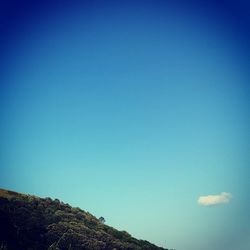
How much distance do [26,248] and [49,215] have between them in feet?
68.2

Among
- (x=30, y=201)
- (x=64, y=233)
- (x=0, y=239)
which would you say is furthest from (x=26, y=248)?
(x=30, y=201)

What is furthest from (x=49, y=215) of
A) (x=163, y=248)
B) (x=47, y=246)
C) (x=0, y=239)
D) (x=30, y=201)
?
(x=163, y=248)

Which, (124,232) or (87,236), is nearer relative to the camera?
(87,236)

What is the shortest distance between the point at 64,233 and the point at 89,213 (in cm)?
2999

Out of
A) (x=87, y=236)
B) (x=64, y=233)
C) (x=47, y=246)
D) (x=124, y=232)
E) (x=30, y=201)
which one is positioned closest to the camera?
(x=47, y=246)

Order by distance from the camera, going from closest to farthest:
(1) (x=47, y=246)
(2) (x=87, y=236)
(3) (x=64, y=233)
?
1. (1) (x=47, y=246)
2. (3) (x=64, y=233)
3. (2) (x=87, y=236)

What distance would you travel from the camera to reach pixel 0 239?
71188mm

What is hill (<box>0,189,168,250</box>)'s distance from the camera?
247 feet

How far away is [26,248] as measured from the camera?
7188 cm

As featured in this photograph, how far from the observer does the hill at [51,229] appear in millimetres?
75144

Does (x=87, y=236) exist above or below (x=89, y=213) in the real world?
below

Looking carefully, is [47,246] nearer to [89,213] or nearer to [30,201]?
[30,201]

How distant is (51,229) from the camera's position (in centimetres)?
8381

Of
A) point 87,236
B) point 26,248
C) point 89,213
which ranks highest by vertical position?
point 89,213
